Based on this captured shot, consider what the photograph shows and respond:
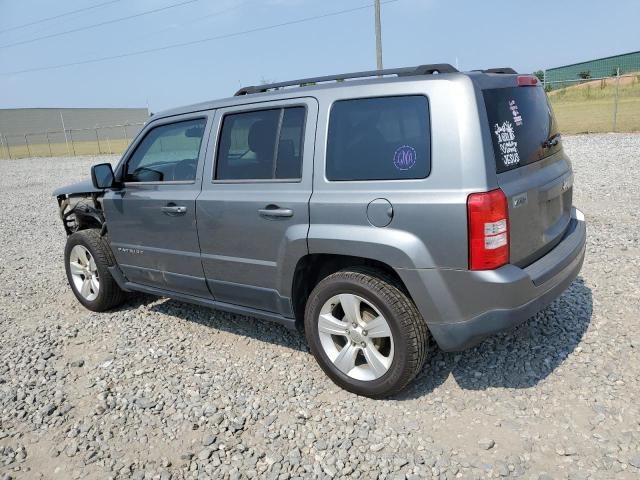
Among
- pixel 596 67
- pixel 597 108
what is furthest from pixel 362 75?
pixel 596 67

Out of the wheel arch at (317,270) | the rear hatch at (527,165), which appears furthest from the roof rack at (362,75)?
the wheel arch at (317,270)

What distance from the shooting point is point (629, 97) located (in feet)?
102

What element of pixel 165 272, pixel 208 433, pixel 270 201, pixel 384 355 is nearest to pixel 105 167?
pixel 165 272

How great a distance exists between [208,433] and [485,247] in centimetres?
190

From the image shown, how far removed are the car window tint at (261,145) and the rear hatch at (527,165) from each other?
121 centimetres

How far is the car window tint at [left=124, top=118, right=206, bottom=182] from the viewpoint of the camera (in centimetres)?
390

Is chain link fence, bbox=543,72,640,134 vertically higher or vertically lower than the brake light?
lower

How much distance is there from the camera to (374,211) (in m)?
2.86

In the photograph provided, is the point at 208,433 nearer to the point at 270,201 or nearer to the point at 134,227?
the point at 270,201

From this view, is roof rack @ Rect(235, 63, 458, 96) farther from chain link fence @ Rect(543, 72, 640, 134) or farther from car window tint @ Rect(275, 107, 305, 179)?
chain link fence @ Rect(543, 72, 640, 134)

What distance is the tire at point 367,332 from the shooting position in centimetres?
292

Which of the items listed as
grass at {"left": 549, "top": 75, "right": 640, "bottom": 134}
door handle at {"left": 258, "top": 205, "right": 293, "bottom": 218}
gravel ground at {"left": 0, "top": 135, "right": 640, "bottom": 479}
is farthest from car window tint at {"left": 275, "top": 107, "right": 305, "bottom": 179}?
grass at {"left": 549, "top": 75, "right": 640, "bottom": 134}

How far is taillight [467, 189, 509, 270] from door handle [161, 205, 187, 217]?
2166 mm

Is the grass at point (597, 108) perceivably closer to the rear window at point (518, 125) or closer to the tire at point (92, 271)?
the rear window at point (518, 125)
